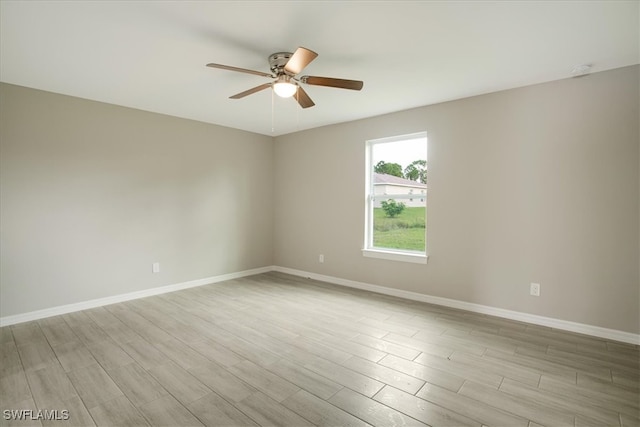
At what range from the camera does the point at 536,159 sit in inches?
123

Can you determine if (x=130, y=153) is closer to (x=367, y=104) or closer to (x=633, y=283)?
(x=367, y=104)

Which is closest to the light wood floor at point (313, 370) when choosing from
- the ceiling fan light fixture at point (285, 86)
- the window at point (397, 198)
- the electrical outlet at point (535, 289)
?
the electrical outlet at point (535, 289)

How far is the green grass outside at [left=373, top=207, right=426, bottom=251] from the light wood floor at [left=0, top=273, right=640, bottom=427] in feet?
3.19

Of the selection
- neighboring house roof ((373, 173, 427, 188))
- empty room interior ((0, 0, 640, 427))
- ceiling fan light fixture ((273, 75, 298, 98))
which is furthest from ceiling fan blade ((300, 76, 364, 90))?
neighboring house roof ((373, 173, 427, 188))

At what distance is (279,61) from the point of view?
2.54m

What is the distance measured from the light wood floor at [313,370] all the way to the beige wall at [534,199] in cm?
40

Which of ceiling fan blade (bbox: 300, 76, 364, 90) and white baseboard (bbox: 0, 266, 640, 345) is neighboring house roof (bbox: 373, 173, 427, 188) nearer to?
white baseboard (bbox: 0, 266, 640, 345)

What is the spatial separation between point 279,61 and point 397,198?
251 centimetres

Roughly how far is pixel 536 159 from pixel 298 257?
3714 mm

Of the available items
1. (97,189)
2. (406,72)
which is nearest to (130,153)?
(97,189)

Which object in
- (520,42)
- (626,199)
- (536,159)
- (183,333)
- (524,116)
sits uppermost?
(520,42)

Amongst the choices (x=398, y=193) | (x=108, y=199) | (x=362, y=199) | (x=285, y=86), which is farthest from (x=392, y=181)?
(x=108, y=199)

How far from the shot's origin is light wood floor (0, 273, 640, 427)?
182cm

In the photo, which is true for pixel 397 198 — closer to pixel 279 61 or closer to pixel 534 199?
pixel 534 199
